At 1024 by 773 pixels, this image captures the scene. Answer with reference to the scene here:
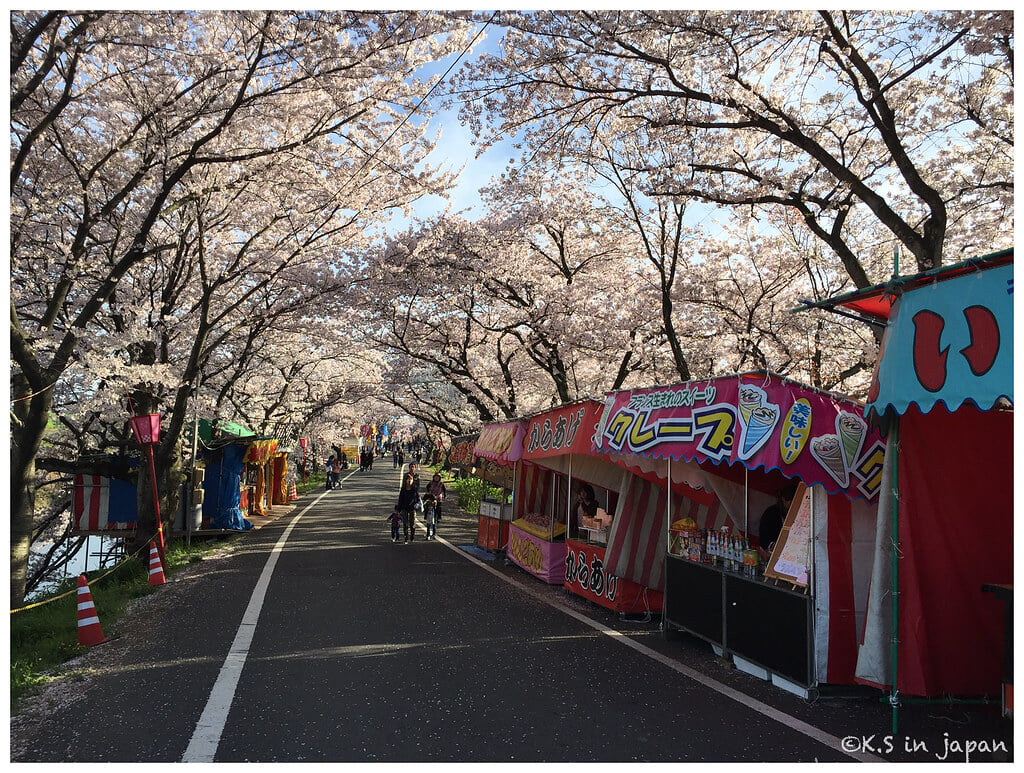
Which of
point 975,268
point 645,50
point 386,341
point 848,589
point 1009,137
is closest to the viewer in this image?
point 975,268

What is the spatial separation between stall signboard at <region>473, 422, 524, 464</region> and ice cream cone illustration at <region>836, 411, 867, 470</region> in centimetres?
687

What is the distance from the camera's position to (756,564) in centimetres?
701

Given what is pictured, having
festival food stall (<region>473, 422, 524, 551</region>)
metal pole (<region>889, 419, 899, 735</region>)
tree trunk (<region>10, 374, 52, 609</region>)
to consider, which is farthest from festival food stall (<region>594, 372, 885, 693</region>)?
tree trunk (<region>10, 374, 52, 609</region>)

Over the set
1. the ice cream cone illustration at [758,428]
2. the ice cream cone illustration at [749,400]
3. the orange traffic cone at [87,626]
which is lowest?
the orange traffic cone at [87,626]

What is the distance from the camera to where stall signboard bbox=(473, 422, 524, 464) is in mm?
12477

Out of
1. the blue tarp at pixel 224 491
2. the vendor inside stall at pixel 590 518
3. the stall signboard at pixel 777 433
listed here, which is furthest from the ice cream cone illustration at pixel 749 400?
the blue tarp at pixel 224 491

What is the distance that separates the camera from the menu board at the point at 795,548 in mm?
6160

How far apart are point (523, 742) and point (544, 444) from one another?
649 cm

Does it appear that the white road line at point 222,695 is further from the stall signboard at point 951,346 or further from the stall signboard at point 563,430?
the stall signboard at point 951,346

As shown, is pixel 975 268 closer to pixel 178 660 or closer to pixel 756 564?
pixel 756 564

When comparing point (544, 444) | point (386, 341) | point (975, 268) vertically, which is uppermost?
point (386, 341)

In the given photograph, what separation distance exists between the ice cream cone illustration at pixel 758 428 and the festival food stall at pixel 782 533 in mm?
10

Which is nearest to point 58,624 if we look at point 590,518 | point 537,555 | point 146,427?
point 146,427

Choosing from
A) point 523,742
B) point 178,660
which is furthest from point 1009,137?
point 178,660
